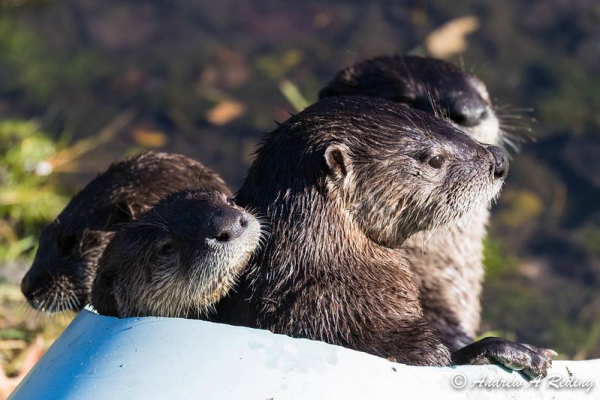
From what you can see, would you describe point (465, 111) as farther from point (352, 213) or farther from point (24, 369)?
point (24, 369)

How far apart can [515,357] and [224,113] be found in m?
4.81

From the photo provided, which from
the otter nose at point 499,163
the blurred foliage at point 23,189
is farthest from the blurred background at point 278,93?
the otter nose at point 499,163

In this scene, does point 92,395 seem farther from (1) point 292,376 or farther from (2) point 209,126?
(2) point 209,126

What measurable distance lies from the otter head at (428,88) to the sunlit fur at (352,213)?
2.15 ft

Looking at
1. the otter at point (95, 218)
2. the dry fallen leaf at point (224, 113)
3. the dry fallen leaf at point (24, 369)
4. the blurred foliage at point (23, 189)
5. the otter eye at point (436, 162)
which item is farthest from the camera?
the dry fallen leaf at point (224, 113)

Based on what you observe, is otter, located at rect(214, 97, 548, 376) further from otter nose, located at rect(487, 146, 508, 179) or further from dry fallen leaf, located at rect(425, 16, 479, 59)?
dry fallen leaf, located at rect(425, 16, 479, 59)

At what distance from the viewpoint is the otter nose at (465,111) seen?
13.3 feet

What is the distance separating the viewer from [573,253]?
621cm

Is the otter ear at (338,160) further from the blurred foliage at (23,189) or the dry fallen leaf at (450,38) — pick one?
the dry fallen leaf at (450,38)

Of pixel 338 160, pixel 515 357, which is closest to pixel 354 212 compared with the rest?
pixel 338 160

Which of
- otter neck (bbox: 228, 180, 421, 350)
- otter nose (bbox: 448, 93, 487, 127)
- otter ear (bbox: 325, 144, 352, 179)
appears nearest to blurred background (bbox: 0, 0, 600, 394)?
otter nose (bbox: 448, 93, 487, 127)

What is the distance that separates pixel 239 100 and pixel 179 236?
4512mm

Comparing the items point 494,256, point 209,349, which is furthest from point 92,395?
point 494,256

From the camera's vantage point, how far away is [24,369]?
454 centimetres
